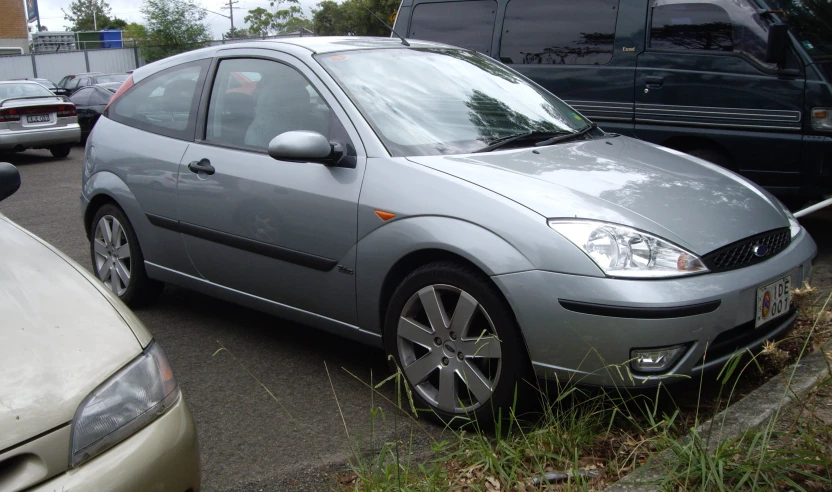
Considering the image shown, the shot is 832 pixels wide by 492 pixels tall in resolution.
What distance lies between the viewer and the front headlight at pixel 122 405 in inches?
77.7

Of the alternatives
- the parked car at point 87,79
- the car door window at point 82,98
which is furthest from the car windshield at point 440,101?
the parked car at point 87,79

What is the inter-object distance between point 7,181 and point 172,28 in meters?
34.4

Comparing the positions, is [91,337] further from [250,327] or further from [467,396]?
[250,327]

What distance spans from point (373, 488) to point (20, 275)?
49.2 inches

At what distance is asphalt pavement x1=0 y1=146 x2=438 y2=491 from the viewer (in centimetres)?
318

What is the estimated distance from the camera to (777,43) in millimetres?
5738

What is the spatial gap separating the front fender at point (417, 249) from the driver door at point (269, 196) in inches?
3.1

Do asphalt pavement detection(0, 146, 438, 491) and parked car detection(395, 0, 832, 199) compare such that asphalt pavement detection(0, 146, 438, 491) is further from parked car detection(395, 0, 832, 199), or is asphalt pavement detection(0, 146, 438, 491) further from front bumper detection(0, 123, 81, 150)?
front bumper detection(0, 123, 81, 150)

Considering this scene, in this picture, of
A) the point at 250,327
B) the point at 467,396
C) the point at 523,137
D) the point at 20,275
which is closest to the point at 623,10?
the point at 523,137

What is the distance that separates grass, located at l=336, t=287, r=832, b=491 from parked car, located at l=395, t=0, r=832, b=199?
2.93 m

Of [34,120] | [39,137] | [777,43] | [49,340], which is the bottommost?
[39,137]

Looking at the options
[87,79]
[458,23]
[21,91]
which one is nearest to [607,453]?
[458,23]

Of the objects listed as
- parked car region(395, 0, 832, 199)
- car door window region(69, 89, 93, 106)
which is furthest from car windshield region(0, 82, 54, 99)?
parked car region(395, 0, 832, 199)

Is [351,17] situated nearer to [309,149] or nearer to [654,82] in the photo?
[654,82]
